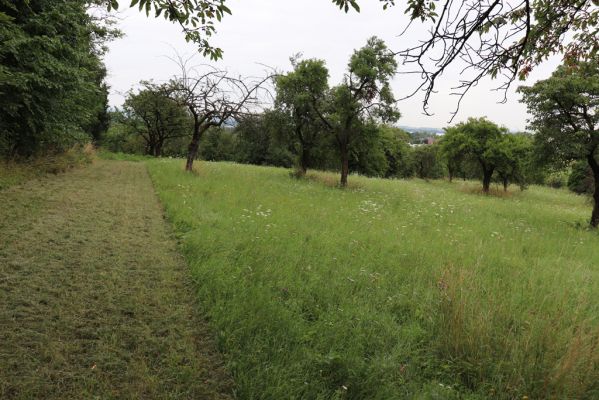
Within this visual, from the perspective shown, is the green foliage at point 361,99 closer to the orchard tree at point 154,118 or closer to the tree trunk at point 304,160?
the tree trunk at point 304,160

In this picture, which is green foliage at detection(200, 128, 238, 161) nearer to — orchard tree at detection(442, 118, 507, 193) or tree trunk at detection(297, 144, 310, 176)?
tree trunk at detection(297, 144, 310, 176)

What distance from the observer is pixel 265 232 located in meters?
6.92

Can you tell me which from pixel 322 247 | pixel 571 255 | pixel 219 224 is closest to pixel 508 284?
pixel 322 247

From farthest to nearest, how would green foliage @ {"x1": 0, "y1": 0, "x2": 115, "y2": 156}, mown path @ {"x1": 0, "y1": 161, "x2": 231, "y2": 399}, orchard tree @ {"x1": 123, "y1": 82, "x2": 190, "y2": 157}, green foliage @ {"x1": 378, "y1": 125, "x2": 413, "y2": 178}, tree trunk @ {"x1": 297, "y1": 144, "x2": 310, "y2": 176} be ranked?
green foliage @ {"x1": 378, "y1": 125, "x2": 413, "y2": 178} → orchard tree @ {"x1": 123, "y1": 82, "x2": 190, "y2": 157} → tree trunk @ {"x1": 297, "y1": 144, "x2": 310, "y2": 176} → green foliage @ {"x1": 0, "y1": 0, "x2": 115, "y2": 156} → mown path @ {"x1": 0, "y1": 161, "x2": 231, "y2": 399}

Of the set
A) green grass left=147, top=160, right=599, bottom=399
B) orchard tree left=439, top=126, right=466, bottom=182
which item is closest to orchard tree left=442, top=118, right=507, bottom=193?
orchard tree left=439, top=126, right=466, bottom=182

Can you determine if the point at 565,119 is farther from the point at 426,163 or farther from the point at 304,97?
the point at 426,163

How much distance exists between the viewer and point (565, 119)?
1293cm

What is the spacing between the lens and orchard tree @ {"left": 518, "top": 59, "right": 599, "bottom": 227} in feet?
39.8

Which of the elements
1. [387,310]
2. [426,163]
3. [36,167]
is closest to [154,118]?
[36,167]

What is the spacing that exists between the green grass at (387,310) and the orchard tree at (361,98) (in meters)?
11.1

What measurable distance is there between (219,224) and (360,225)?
3.61m

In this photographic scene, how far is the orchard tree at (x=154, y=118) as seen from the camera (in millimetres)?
34156

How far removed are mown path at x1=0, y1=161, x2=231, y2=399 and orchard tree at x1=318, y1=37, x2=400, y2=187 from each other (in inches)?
542

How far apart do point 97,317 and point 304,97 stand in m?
17.0
